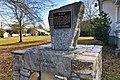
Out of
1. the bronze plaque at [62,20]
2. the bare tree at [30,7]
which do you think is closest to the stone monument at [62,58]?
the bronze plaque at [62,20]

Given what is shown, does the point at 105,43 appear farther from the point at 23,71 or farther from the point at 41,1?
the point at 23,71

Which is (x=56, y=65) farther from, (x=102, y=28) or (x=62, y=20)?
(x=102, y=28)

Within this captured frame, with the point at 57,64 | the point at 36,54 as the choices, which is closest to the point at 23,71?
the point at 36,54

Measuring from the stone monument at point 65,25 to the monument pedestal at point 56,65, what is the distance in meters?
0.44

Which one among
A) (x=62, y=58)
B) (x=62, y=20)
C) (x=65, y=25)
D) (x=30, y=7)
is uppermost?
(x=30, y=7)

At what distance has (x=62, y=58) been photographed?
338 centimetres

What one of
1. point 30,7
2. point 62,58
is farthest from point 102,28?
point 62,58

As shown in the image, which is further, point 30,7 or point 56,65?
point 30,7

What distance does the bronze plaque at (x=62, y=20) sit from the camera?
403cm

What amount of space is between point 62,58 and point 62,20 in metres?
1.10

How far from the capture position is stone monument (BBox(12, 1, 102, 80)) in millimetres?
3199

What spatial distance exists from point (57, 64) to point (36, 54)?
0.60 meters

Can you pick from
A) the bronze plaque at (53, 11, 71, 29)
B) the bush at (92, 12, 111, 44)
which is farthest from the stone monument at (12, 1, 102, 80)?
the bush at (92, 12, 111, 44)

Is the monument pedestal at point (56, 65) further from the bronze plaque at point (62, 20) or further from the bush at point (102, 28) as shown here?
the bush at point (102, 28)
